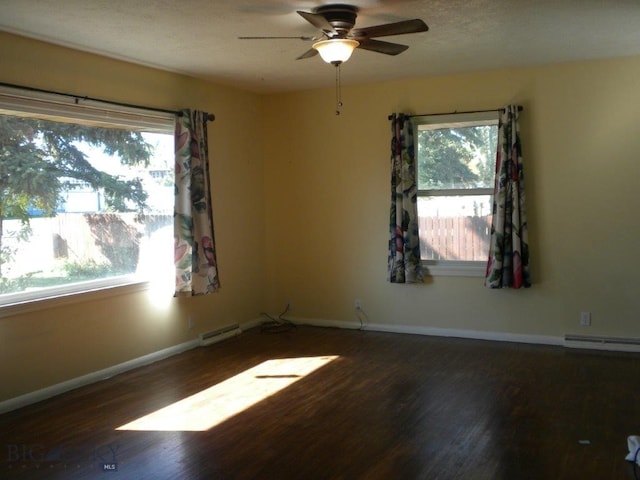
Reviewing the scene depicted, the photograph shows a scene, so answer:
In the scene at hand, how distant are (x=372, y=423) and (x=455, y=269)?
8.06 feet

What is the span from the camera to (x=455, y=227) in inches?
224

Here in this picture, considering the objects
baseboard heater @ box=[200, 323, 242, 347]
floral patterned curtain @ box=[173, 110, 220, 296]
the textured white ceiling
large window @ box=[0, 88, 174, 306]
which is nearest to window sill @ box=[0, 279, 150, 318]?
large window @ box=[0, 88, 174, 306]

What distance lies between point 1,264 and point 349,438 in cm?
258

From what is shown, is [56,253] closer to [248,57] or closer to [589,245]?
[248,57]

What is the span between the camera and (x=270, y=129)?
6488 mm

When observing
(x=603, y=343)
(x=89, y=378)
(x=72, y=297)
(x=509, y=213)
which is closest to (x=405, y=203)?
(x=509, y=213)

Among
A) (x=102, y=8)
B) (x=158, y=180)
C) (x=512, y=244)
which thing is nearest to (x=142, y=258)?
(x=158, y=180)

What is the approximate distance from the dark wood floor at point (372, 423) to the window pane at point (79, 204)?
2.98 ft

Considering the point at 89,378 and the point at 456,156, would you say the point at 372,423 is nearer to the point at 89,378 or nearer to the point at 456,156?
the point at 89,378

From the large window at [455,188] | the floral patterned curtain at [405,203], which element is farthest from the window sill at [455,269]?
the floral patterned curtain at [405,203]

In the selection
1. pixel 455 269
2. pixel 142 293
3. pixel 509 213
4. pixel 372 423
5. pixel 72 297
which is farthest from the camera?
pixel 455 269

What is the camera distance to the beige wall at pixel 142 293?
395 cm

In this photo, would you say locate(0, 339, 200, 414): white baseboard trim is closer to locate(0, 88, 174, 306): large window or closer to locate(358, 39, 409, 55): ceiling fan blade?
locate(0, 88, 174, 306): large window

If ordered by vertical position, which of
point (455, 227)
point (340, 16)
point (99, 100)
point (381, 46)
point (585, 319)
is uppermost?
point (340, 16)
